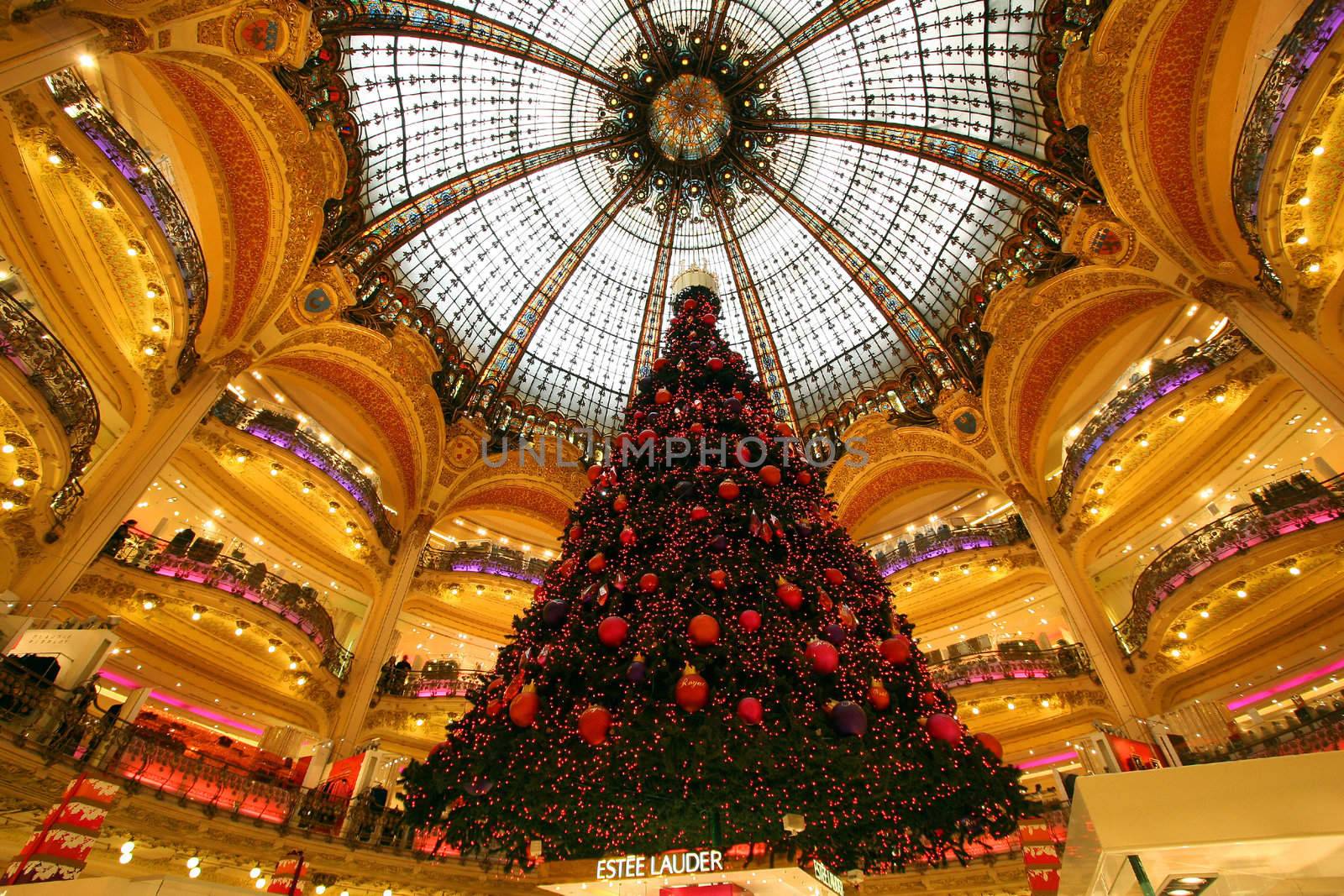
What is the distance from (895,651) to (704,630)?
2472mm

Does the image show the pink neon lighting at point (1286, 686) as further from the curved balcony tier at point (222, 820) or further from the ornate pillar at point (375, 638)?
the ornate pillar at point (375, 638)

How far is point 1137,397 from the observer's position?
52.0 ft

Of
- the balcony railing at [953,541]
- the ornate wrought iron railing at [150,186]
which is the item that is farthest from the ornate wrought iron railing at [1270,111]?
the ornate wrought iron railing at [150,186]

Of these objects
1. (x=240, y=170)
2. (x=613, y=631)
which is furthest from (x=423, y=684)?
(x=240, y=170)

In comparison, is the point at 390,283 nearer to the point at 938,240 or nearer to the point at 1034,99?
the point at 938,240

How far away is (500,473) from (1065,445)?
18273 mm

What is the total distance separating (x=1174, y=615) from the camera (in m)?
13.9

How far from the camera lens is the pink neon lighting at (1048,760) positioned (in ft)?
55.9

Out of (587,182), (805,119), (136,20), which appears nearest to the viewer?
(136,20)

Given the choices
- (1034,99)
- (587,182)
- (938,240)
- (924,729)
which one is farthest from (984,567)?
(587,182)

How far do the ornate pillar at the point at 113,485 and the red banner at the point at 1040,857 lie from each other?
55.5 ft

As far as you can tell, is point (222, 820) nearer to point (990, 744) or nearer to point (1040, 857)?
point (990, 744)

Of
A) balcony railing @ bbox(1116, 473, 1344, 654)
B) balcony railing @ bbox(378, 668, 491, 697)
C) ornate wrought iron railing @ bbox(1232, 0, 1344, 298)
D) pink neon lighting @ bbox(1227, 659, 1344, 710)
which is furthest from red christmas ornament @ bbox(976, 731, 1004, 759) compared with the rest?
balcony railing @ bbox(378, 668, 491, 697)

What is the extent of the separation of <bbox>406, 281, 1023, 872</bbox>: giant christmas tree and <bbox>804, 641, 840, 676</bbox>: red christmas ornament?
2 centimetres
